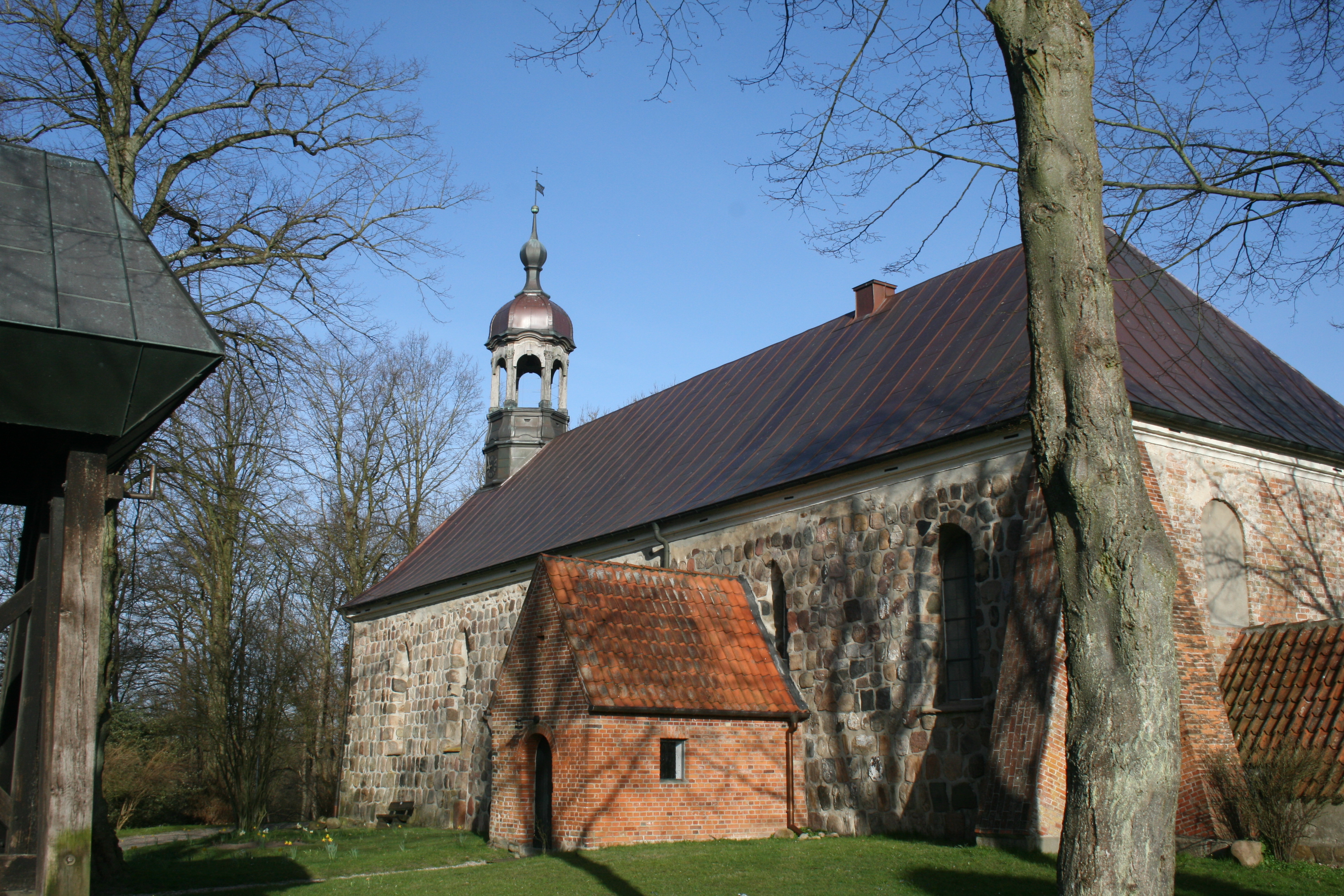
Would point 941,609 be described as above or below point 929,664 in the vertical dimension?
above

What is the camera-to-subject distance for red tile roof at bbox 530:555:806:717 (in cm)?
1252

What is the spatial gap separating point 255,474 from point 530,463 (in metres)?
8.75

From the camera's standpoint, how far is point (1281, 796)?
9.16m

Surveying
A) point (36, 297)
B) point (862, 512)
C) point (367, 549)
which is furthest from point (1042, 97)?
point (367, 549)

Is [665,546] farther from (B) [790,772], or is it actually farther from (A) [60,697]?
(A) [60,697]

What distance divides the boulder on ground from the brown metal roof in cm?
429

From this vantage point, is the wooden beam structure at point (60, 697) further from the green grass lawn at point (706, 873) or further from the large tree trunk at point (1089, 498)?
the green grass lawn at point (706, 873)

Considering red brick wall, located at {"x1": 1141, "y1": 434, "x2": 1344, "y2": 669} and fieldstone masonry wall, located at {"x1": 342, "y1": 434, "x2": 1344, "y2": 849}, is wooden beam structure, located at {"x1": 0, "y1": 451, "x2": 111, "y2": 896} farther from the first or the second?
red brick wall, located at {"x1": 1141, "y1": 434, "x2": 1344, "y2": 669}

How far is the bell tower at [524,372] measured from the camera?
26766 millimetres

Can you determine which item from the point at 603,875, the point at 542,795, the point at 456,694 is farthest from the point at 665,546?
the point at 603,875

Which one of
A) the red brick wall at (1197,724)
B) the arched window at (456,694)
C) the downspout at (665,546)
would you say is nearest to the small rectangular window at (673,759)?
the downspout at (665,546)

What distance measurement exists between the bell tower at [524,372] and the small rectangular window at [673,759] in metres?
14.7

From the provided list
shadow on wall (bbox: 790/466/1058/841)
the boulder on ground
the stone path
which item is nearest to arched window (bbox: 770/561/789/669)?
shadow on wall (bbox: 790/466/1058/841)

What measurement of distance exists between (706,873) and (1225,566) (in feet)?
22.2
